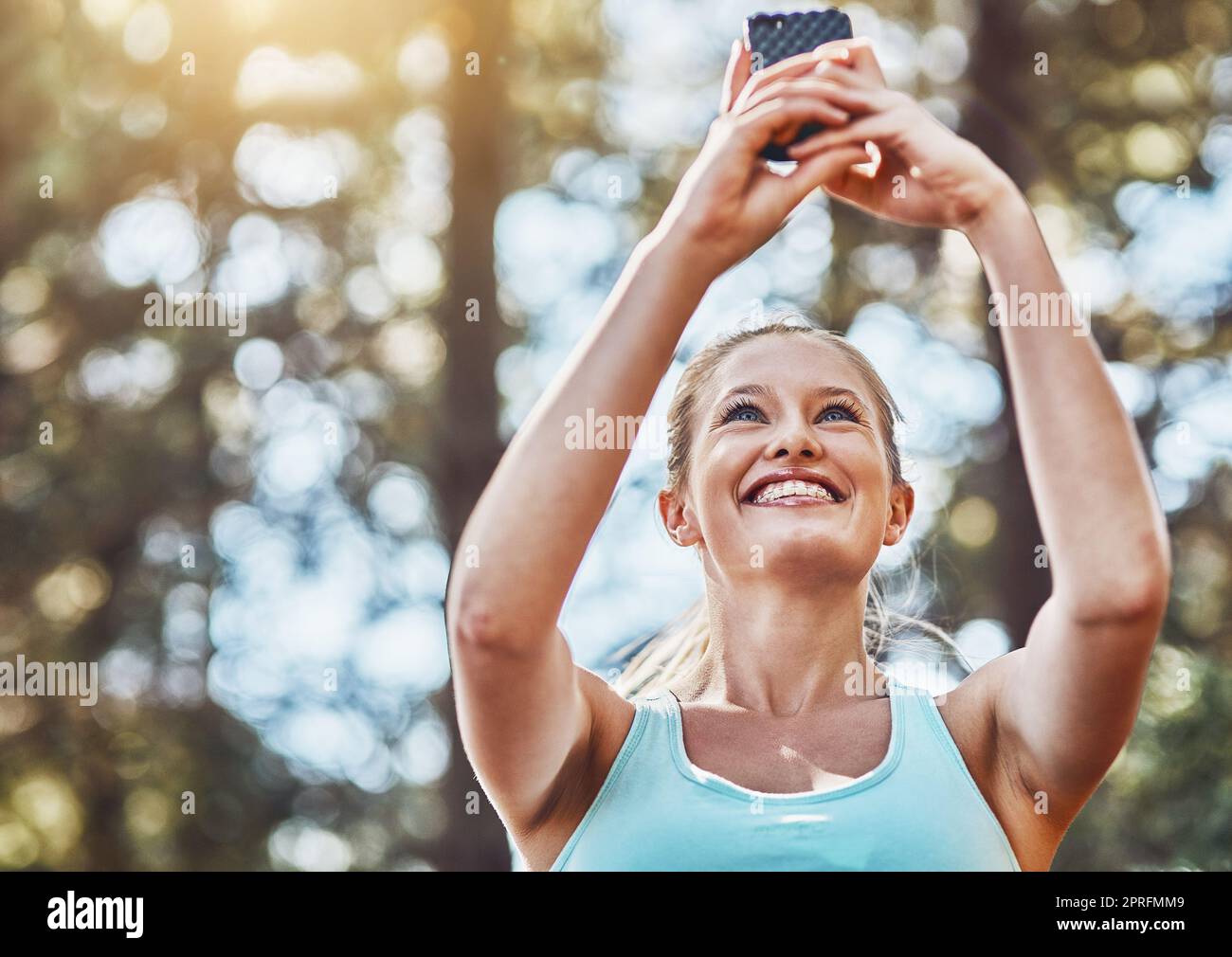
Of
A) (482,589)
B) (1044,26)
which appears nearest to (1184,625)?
(1044,26)

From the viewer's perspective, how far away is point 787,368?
186 centimetres

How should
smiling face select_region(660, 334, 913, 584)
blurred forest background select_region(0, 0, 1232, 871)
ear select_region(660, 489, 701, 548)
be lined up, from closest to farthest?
1. smiling face select_region(660, 334, 913, 584)
2. ear select_region(660, 489, 701, 548)
3. blurred forest background select_region(0, 0, 1232, 871)

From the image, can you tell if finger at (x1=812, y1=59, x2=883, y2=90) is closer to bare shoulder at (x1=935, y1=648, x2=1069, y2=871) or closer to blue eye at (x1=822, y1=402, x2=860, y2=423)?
blue eye at (x1=822, y1=402, x2=860, y2=423)

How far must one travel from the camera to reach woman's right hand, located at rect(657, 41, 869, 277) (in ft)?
5.31

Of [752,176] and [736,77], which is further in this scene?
[736,77]

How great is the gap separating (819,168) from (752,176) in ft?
0.29

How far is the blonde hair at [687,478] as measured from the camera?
198cm

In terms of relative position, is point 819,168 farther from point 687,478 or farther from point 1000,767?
point 1000,767
